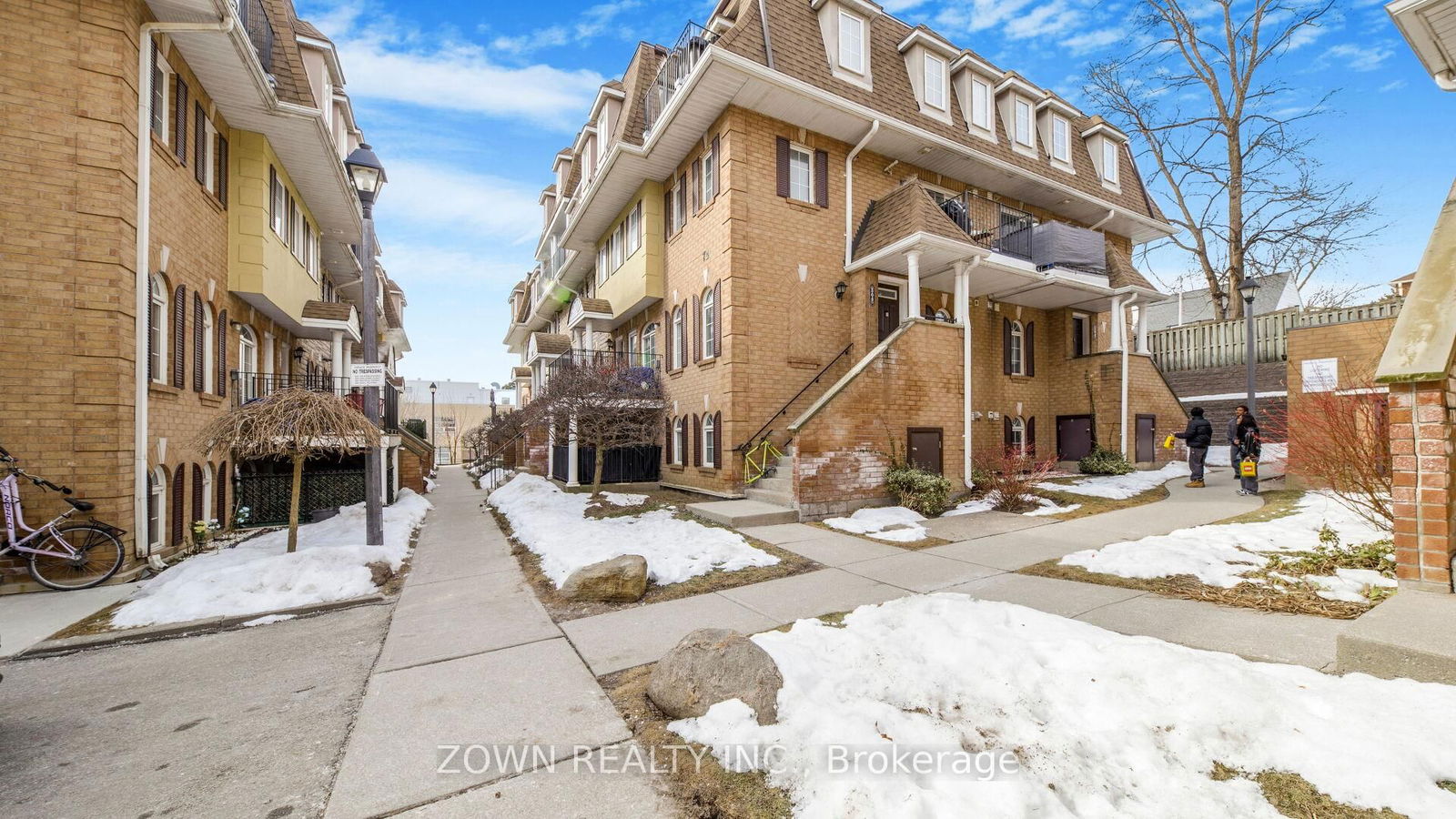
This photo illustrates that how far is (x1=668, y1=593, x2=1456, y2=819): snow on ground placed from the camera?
224 cm

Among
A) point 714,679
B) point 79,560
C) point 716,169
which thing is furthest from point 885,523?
point 79,560

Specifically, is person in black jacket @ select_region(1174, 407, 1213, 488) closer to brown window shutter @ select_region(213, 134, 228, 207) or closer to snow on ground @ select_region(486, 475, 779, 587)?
snow on ground @ select_region(486, 475, 779, 587)

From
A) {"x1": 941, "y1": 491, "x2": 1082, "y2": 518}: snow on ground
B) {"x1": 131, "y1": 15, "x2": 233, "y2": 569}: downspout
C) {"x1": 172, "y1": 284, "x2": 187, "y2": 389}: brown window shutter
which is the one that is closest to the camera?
{"x1": 131, "y1": 15, "x2": 233, "y2": 569}: downspout

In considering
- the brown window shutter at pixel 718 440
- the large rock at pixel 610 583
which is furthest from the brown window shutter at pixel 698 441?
the large rock at pixel 610 583

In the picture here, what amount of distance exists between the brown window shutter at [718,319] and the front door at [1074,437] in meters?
10.4

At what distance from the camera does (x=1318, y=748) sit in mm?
2396

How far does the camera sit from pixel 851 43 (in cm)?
1204

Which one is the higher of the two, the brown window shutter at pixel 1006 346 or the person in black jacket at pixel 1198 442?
the brown window shutter at pixel 1006 346

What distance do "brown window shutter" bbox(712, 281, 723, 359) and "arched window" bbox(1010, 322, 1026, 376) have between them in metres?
8.88

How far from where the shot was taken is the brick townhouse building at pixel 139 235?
6.35 m

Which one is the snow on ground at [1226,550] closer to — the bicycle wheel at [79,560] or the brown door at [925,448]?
the brown door at [925,448]

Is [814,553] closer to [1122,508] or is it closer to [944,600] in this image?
[944,600]

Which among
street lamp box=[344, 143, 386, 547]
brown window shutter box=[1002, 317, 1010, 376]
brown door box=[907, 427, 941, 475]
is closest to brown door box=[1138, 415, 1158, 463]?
brown window shutter box=[1002, 317, 1010, 376]

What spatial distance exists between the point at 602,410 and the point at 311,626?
6547 millimetres
